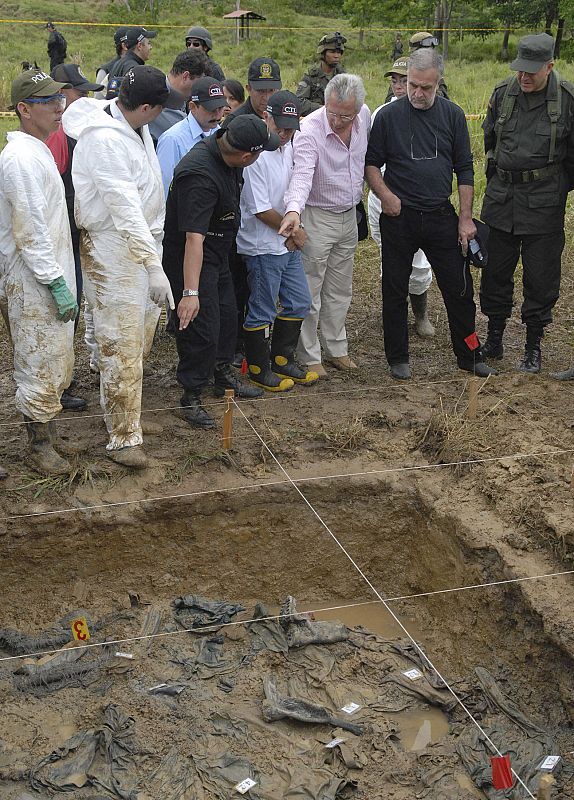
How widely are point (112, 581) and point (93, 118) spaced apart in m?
2.73

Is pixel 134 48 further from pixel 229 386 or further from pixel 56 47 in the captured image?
pixel 56 47

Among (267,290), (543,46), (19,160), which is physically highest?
(543,46)

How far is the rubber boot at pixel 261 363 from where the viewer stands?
631 cm

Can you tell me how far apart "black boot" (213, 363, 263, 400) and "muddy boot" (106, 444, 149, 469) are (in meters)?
1.07

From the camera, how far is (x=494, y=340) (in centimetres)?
703

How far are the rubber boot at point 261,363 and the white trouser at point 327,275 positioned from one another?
0.38 meters

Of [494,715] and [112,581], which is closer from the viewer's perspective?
[494,715]

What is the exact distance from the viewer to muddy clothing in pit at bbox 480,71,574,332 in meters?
6.25

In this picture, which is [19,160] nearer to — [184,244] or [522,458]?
[184,244]

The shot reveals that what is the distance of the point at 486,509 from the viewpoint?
523 cm

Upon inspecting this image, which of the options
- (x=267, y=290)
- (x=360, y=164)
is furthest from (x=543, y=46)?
(x=267, y=290)

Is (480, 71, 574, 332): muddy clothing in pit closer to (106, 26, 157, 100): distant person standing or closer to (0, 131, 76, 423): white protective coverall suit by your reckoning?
(106, 26, 157, 100): distant person standing

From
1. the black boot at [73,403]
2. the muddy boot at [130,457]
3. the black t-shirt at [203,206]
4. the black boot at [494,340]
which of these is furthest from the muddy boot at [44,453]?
the black boot at [494,340]

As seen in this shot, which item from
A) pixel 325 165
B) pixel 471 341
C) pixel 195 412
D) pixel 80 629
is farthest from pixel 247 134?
pixel 80 629
